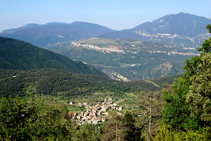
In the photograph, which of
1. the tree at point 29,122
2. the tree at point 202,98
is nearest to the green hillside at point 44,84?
the tree at point 29,122

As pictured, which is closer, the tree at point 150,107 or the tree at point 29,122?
the tree at point 29,122

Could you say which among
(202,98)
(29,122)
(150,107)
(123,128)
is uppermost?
(202,98)

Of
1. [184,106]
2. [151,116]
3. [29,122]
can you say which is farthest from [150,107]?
[29,122]

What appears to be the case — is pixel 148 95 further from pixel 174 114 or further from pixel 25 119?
pixel 25 119

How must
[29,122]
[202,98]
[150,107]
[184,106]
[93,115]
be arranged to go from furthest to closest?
[93,115] < [150,107] < [184,106] < [29,122] < [202,98]

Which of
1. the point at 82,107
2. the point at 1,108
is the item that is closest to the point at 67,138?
the point at 1,108

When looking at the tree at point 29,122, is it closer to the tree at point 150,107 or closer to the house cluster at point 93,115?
the tree at point 150,107

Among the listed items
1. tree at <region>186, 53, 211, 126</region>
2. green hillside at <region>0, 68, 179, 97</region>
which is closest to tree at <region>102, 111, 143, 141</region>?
tree at <region>186, 53, 211, 126</region>

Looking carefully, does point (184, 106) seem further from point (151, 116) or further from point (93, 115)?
point (93, 115)

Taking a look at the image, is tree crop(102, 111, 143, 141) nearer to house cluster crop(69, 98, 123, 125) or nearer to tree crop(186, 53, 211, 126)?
tree crop(186, 53, 211, 126)

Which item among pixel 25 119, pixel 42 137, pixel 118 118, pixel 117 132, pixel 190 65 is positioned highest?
pixel 190 65

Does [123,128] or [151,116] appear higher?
[151,116]
